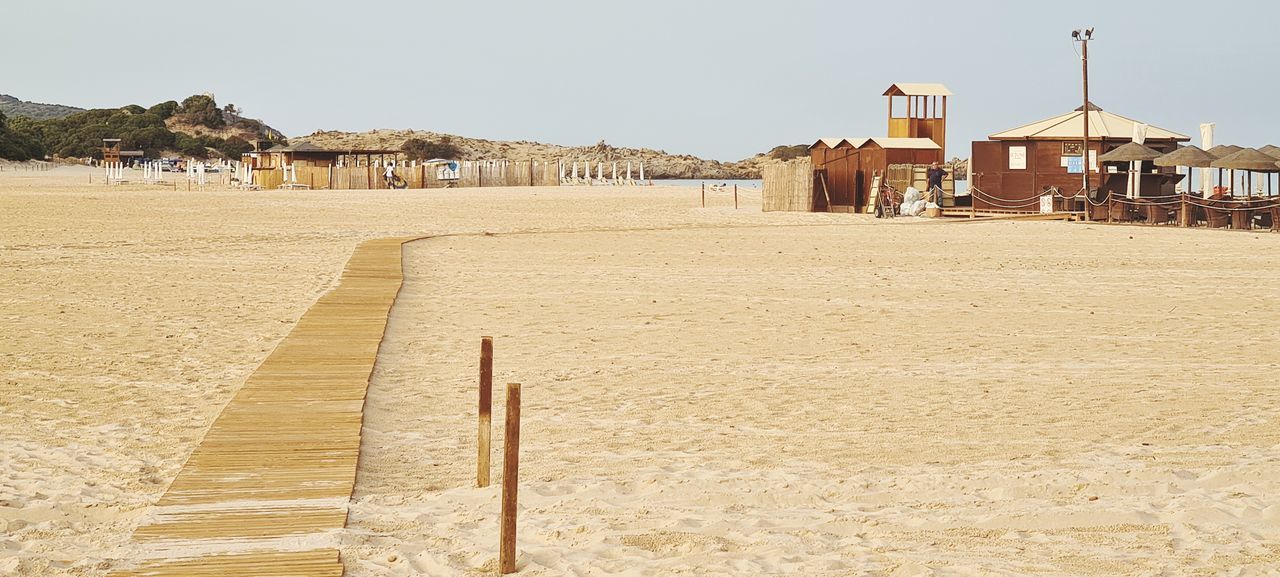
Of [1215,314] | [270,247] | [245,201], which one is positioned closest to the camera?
[1215,314]

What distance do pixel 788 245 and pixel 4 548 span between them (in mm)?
17976

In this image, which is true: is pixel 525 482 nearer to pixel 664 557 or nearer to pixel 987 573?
pixel 664 557

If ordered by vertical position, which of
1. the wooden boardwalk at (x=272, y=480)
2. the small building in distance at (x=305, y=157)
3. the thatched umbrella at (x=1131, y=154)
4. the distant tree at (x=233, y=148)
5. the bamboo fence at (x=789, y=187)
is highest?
the distant tree at (x=233, y=148)

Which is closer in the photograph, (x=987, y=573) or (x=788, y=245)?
(x=987, y=573)

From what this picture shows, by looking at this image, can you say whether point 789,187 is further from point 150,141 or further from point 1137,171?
point 150,141

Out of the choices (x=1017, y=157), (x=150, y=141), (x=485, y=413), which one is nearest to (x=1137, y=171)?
(x=1017, y=157)

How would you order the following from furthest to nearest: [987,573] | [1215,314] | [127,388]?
[1215,314], [127,388], [987,573]

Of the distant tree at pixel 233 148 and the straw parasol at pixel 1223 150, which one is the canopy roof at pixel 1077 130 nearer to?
the straw parasol at pixel 1223 150

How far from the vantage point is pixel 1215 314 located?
13023 mm

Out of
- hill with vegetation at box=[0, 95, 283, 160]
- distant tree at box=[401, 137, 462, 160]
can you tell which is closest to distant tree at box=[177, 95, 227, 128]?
hill with vegetation at box=[0, 95, 283, 160]

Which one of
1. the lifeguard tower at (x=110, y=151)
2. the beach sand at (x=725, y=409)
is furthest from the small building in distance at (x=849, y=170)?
the lifeguard tower at (x=110, y=151)

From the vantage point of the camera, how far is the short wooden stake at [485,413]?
5898mm

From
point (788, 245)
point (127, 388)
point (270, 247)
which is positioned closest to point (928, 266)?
point (788, 245)

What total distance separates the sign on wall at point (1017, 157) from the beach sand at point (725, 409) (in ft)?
50.5
